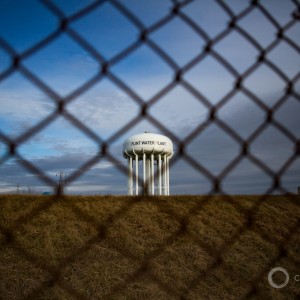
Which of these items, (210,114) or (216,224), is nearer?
(210,114)

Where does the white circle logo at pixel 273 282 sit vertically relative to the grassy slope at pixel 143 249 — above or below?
below

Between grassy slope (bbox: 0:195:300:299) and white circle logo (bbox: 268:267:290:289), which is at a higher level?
grassy slope (bbox: 0:195:300:299)

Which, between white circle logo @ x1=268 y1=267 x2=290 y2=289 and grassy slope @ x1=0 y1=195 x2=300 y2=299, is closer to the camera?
grassy slope @ x1=0 y1=195 x2=300 y2=299

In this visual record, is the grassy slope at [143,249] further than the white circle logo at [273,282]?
No

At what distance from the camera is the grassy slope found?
6637 mm

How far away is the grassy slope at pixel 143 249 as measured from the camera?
664 centimetres

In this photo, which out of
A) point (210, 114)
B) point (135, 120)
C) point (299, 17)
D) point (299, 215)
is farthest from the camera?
point (299, 215)

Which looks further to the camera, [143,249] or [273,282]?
[143,249]

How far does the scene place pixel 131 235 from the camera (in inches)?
343

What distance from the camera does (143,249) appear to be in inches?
321

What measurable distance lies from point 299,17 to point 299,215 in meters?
10.5

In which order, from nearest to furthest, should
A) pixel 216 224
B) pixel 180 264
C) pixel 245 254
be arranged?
pixel 180 264
pixel 245 254
pixel 216 224

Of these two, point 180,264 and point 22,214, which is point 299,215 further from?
point 22,214

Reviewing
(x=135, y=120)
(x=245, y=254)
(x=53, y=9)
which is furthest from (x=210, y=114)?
(x=245, y=254)
